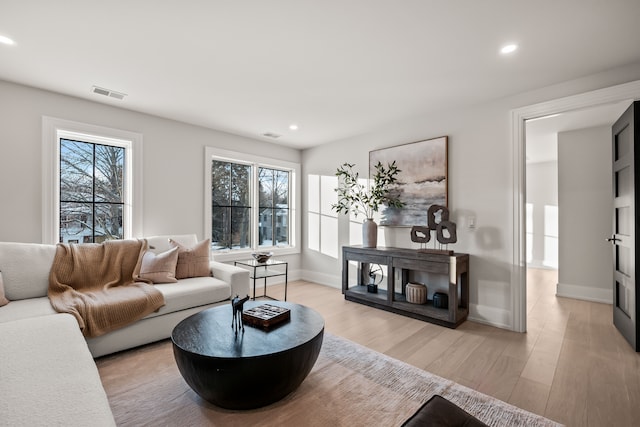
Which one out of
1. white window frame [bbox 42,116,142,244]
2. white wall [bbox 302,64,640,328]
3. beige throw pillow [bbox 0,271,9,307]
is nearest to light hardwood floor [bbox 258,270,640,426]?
white wall [bbox 302,64,640,328]

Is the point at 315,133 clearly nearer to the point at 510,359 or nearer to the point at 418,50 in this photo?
the point at 418,50

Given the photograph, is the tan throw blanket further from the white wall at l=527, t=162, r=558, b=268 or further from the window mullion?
the white wall at l=527, t=162, r=558, b=268

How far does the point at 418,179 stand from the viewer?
151 inches

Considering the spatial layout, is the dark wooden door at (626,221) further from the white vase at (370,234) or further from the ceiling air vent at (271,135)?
the ceiling air vent at (271,135)

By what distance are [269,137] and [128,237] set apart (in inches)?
97.1

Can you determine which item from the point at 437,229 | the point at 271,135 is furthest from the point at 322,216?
the point at 437,229

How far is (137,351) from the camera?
2.55 metres

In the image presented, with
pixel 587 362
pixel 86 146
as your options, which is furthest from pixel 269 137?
pixel 587 362

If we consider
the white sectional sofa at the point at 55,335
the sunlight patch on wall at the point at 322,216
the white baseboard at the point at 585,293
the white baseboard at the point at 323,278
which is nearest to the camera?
the white sectional sofa at the point at 55,335

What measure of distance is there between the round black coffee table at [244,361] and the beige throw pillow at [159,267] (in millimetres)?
1257

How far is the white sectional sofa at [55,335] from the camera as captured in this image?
1117mm

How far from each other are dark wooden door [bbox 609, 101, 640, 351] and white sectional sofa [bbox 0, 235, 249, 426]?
3.63 m

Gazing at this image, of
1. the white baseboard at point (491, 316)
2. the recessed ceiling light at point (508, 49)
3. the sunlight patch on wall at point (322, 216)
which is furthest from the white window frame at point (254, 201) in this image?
the recessed ceiling light at point (508, 49)

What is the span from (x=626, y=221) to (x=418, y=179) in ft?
6.48
